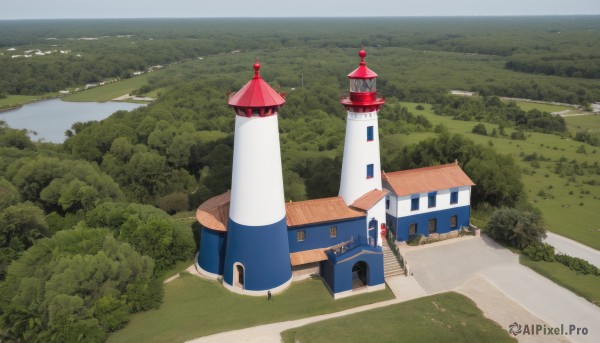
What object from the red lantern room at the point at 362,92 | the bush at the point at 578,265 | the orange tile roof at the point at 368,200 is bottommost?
the bush at the point at 578,265

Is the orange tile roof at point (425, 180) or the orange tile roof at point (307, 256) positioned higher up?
the orange tile roof at point (425, 180)

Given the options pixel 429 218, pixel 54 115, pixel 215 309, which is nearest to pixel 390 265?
pixel 429 218

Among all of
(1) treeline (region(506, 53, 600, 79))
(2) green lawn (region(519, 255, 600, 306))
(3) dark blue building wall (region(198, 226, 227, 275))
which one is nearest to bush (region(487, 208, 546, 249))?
(2) green lawn (region(519, 255, 600, 306))

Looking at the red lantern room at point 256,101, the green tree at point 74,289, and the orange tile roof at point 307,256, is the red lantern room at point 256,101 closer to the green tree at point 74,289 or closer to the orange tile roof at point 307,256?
the orange tile roof at point 307,256

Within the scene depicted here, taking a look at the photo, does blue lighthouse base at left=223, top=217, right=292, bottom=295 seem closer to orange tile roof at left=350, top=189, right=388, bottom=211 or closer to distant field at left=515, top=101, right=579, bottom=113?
orange tile roof at left=350, top=189, right=388, bottom=211

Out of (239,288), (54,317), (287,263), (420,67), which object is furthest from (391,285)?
(420,67)

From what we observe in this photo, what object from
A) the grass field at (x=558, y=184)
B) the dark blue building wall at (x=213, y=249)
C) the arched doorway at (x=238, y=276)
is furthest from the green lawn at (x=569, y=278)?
the dark blue building wall at (x=213, y=249)

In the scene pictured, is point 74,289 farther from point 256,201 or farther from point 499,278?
point 499,278
